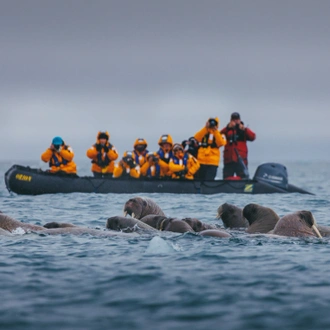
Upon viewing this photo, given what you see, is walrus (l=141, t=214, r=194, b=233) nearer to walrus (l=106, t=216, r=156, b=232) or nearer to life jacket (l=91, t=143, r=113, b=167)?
walrus (l=106, t=216, r=156, b=232)

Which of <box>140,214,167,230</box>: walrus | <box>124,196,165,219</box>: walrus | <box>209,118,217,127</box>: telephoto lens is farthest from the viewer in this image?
<box>209,118,217,127</box>: telephoto lens

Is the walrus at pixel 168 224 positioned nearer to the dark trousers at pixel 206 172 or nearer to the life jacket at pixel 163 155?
the life jacket at pixel 163 155

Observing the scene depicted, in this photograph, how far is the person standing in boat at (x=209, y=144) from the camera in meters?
24.5

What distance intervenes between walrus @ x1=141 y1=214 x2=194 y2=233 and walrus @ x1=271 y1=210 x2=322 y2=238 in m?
1.54

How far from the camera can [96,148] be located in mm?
26062

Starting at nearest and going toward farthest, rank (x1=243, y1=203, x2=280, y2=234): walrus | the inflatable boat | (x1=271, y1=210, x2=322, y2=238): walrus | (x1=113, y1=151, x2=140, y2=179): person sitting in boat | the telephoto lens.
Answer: (x1=271, y1=210, x2=322, y2=238): walrus < (x1=243, y1=203, x2=280, y2=234): walrus < the telephoto lens < the inflatable boat < (x1=113, y1=151, x2=140, y2=179): person sitting in boat

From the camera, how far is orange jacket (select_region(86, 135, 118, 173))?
2605 centimetres

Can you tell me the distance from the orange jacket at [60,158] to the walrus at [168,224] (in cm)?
1270

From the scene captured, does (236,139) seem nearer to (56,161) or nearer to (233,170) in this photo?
(233,170)

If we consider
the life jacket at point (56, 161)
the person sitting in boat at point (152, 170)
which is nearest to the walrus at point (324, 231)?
the person sitting in boat at point (152, 170)

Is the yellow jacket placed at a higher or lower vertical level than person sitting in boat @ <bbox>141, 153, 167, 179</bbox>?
higher

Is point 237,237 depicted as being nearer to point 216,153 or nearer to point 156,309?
point 156,309

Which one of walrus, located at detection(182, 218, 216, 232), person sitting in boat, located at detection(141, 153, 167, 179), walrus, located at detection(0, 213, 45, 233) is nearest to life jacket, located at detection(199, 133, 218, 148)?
person sitting in boat, located at detection(141, 153, 167, 179)

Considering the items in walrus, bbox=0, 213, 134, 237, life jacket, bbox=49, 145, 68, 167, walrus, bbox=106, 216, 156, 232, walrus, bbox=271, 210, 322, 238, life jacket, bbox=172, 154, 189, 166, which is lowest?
walrus, bbox=0, 213, 134, 237
